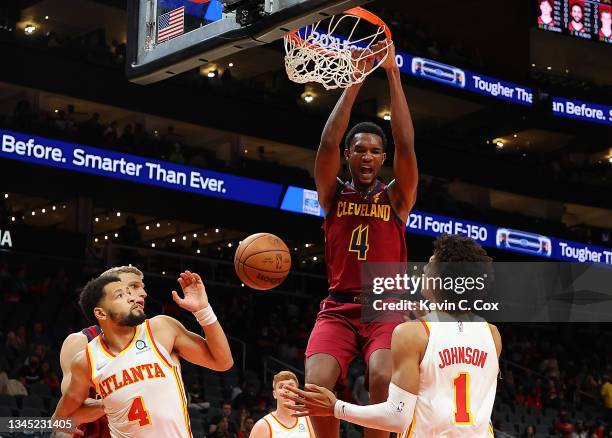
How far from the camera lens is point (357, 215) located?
642 cm

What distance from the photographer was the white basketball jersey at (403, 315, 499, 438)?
4895 millimetres

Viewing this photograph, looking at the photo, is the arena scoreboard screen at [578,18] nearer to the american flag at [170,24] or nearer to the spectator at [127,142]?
the spectator at [127,142]

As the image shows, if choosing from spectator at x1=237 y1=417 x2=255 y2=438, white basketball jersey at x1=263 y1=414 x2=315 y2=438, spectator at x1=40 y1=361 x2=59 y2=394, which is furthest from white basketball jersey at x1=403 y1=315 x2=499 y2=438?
spectator at x1=40 y1=361 x2=59 y2=394

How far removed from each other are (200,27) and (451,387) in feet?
11.1

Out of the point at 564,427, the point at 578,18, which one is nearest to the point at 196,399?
the point at 564,427

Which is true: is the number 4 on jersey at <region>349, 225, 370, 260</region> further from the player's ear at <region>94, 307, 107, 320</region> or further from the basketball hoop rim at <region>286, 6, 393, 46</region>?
the player's ear at <region>94, 307, 107, 320</region>

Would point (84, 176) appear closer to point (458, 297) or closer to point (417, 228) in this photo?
point (417, 228)

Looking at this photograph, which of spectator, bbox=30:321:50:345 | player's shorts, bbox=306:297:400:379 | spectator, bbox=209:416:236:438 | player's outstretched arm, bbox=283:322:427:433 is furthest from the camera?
spectator, bbox=30:321:50:345

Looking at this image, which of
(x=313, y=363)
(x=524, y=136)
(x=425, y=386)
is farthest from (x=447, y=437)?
Answer: (x=524, y=136)

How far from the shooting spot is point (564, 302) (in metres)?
28.3

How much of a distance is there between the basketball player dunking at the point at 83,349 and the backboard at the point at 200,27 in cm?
157

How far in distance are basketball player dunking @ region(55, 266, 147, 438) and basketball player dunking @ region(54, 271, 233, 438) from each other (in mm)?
45

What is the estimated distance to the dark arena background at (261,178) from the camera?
19.4m

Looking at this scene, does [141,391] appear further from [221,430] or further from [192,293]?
[221,430]
